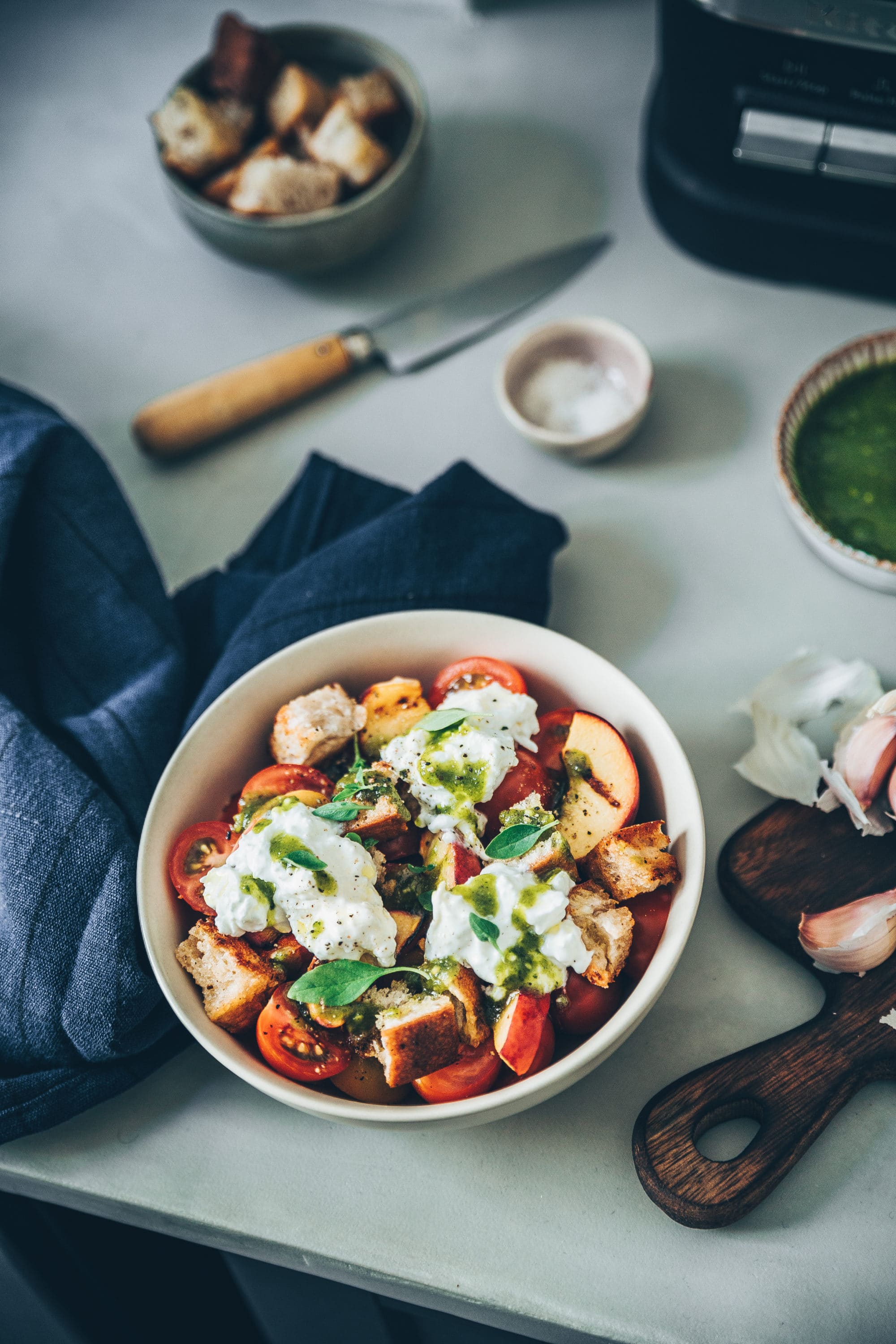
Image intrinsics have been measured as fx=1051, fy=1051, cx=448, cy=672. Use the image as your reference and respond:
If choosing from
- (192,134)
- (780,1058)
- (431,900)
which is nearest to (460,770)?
(431,900)

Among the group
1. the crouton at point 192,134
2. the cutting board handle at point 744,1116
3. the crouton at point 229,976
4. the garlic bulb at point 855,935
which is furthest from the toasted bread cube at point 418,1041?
the crouton at point 192,134

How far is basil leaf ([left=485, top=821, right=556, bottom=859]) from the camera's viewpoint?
2.74 ft

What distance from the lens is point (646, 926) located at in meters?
0.88

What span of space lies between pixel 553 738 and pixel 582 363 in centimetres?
57

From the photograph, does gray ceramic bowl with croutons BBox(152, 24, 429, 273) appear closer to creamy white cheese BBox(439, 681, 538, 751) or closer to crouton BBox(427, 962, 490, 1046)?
creamy white cheese BBox(439, 681, 538, 751)

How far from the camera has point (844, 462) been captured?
119cm

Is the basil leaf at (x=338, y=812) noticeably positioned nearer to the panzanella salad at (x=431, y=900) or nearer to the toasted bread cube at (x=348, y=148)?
the panzanella salad at (x=431, y=900)

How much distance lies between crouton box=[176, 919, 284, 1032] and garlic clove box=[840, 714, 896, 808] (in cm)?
55

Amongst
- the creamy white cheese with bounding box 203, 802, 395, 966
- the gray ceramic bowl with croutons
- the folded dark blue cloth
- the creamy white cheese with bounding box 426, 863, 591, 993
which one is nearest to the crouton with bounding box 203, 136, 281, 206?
the gray ceramic bowl with croutons

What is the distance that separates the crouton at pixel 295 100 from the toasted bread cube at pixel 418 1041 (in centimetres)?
113

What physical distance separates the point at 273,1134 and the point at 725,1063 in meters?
0.41

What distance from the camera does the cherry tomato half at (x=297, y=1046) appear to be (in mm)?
820

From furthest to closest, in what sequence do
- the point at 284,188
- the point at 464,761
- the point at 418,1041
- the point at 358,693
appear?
the point at 284,188
the point at 358,693
the point at 464,761
the point at 418,1041

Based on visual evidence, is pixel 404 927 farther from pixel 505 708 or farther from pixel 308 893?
pixel 505 708
